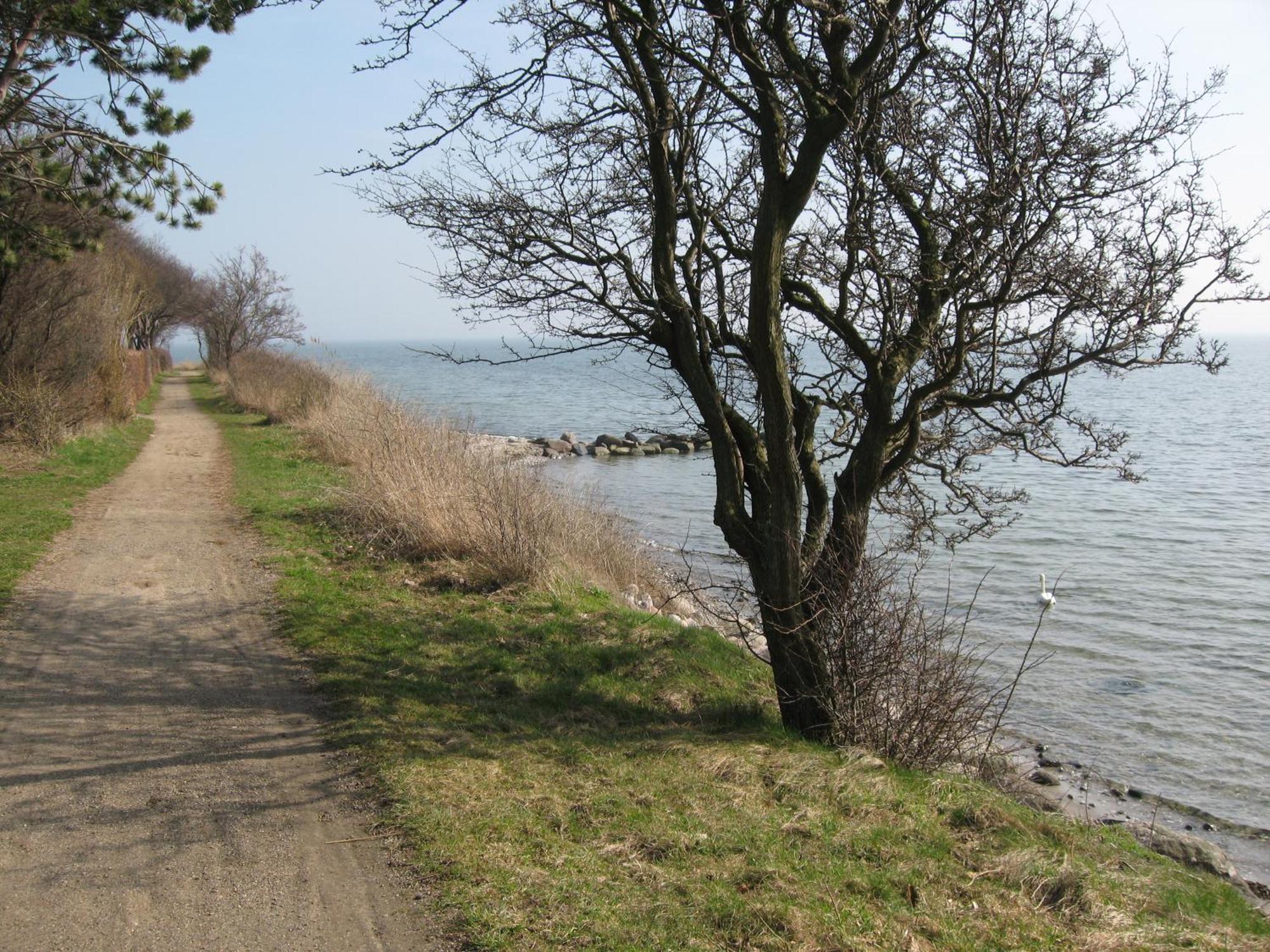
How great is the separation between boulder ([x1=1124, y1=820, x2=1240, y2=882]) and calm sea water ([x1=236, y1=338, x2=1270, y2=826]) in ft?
5.03

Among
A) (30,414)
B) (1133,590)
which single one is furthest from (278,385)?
(1133,590)

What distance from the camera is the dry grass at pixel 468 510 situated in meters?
10.3

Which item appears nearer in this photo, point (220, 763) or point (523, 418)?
point (220, 763)

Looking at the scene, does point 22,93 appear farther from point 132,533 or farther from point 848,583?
point 848,583

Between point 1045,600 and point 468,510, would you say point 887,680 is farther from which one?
point 1045,600

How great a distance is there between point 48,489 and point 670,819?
12.7 meters

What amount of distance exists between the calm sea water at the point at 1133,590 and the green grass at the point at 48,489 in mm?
5743

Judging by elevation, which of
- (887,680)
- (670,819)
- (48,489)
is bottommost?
(670,819)

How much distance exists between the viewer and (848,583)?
6.82m

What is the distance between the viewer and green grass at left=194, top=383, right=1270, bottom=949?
4309 millimetres

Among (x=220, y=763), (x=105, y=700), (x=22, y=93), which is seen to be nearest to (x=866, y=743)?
(x=220, y=763)

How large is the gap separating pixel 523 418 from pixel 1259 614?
35933 millimetres

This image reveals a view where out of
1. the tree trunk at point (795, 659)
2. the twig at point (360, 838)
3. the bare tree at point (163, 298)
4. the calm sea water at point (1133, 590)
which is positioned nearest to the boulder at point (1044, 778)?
the calm sea water at point (1133, 590)

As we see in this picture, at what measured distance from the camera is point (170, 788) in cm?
521
